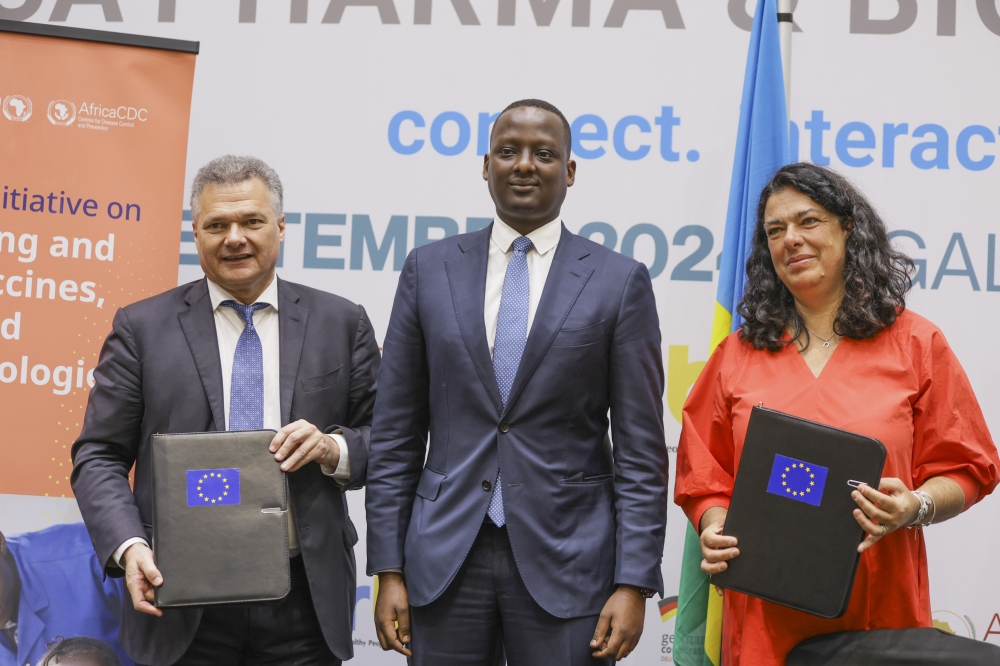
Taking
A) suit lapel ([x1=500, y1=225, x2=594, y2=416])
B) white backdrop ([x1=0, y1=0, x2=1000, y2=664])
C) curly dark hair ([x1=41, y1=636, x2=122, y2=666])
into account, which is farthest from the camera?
white backdrop ([x1=0, y1=0, x2=1000, y2=664])

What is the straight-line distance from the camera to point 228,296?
2400 mm

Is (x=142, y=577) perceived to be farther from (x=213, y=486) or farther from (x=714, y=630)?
(x=714, y=630)

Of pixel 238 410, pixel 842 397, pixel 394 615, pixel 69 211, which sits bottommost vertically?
pixel 394 615

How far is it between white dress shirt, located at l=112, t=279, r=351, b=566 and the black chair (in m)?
1.14

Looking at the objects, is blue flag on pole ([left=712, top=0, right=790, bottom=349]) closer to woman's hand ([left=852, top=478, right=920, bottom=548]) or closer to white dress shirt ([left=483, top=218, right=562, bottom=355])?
white dress shirt ([left=483, top=218, right=562, bottom=355])

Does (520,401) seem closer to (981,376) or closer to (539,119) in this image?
(539,119)

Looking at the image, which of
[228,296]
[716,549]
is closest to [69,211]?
[228,296]

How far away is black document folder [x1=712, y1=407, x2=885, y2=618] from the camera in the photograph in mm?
1891

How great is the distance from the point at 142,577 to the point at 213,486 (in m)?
0.26

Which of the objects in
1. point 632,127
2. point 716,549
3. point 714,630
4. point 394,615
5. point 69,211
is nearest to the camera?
point 716,549

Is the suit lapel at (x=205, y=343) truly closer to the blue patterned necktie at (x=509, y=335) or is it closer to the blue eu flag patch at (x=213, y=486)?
the blue eu flag patch at (x=213, y=486)

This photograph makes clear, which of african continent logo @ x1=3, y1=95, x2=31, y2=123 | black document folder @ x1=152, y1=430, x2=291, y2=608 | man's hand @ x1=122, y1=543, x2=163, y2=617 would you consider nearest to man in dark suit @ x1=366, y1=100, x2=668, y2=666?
black document folder @ x1=152, y1=430, x2=291, y2=608

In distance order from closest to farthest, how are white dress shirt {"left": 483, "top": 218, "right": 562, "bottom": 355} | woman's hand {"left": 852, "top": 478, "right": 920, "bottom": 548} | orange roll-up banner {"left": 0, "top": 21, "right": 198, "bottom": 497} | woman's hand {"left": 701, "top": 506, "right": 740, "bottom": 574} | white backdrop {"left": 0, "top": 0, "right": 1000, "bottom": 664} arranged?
woman's hand {"left": 852, "top": 478, "right": 920, "bottom": 548}, woman's hand {"left": 701, "top": 506, "right": 740, "bottom": 574}, white dress shirt {"left": 483, "top": 218, "right": 562, "bottom": 355}, orange roll-up banner {"left": 0, "top": 21, "right": 198, "bottom": 497}, white backdrop {"left": 0, "top": 0, "right": 1000, "bottom": 664}

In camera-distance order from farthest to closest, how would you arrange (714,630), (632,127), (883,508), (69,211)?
(632,127) < (69,211) < (714,630) < (883,508)
